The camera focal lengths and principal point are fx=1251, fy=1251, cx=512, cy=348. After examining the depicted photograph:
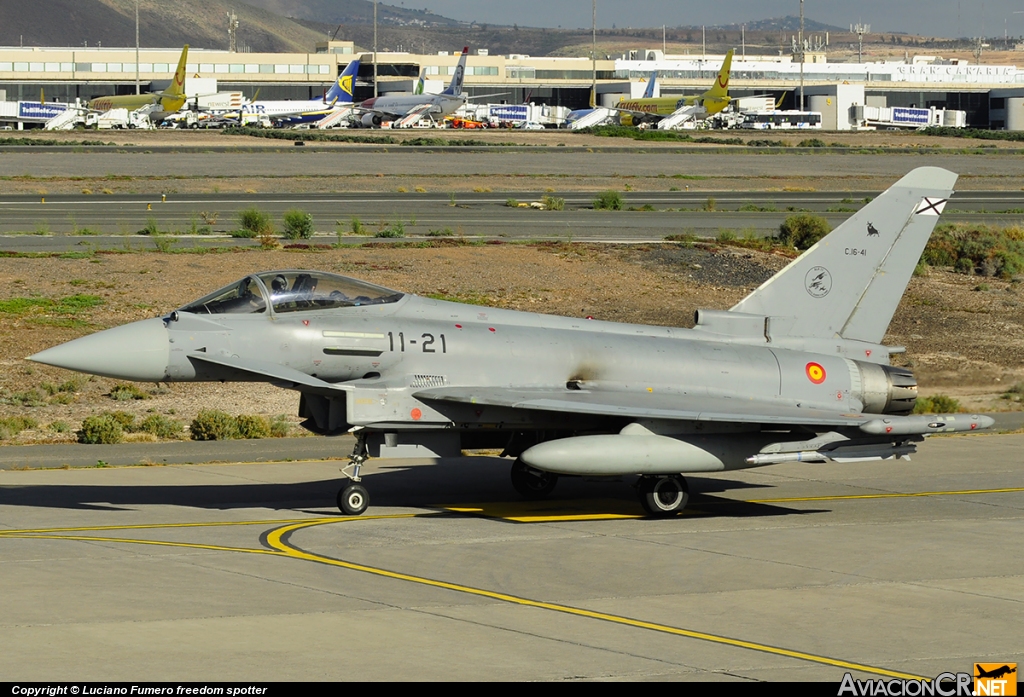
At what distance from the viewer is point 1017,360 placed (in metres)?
31.8

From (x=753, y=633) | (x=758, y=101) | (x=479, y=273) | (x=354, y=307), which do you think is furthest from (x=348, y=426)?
(x=758, y=101)

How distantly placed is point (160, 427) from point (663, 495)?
10.7 metres

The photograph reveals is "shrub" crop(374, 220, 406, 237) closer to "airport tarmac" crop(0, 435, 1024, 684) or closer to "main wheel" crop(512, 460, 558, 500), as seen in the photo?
"airport tarmac" crop(0, 435, 1024, 684)

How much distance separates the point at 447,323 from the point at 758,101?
158525 millimetres

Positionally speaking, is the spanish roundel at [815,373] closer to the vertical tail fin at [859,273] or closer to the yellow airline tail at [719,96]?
the vertical tail fin at [859,273]

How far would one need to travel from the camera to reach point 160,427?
75.4 feet

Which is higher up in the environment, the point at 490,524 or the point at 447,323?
the point at 447,323

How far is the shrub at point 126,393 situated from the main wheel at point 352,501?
11.2 metres

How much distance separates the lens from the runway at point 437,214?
42562 mm

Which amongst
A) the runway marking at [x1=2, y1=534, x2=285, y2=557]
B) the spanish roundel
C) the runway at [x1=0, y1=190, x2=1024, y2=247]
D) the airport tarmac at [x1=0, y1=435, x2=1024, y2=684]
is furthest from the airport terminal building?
the runway marking at [x1=2, y1=534, x2=285, y2=557]

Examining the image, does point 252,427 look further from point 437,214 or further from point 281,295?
point 437,214

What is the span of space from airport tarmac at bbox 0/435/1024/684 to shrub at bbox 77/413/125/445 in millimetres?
2689

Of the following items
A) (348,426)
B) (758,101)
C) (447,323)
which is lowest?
(348,426)

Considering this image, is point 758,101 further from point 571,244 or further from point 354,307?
point 354,307
